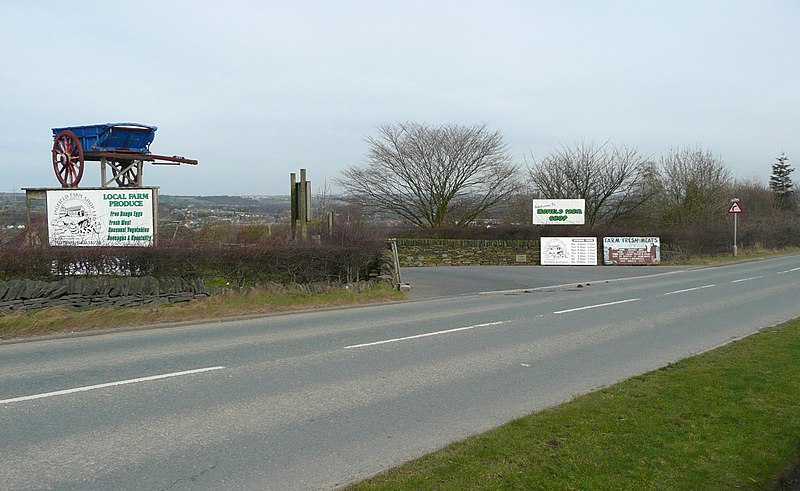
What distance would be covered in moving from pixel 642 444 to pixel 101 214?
53.6 feet

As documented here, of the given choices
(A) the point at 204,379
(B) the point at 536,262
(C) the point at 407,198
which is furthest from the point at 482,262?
(A) the point at 204,379

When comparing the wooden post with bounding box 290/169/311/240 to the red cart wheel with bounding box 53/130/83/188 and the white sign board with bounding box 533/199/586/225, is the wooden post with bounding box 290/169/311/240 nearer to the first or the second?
the red cart wheel with bounding box 53/130/83/188

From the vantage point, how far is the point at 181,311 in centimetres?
1317

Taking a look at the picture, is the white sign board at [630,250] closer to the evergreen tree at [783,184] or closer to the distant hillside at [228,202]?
the distant hillside at [228,202]

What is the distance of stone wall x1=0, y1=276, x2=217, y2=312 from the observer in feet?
39.7

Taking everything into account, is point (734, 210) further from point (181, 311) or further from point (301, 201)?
point (181, 311)

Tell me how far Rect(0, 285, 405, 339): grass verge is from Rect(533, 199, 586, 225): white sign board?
20.8 meters

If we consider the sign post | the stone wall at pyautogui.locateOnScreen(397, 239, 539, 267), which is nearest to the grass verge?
the stone wall at pyautogui.locateOnScreen(397, 239, 539, 267)

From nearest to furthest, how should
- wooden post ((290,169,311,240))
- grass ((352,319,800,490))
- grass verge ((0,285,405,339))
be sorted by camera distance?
grass ((352,319,800,490)) < grass verge ((0,285,405,339)) < wooden post ((290,169,311,240))

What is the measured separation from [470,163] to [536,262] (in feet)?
28.2

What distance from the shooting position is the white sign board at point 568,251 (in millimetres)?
34281

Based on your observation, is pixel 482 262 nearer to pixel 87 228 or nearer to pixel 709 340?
pixel 87 228

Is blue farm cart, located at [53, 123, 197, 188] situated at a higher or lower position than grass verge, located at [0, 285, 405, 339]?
higher

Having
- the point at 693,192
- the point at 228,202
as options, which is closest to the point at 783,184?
the point at 693,192
